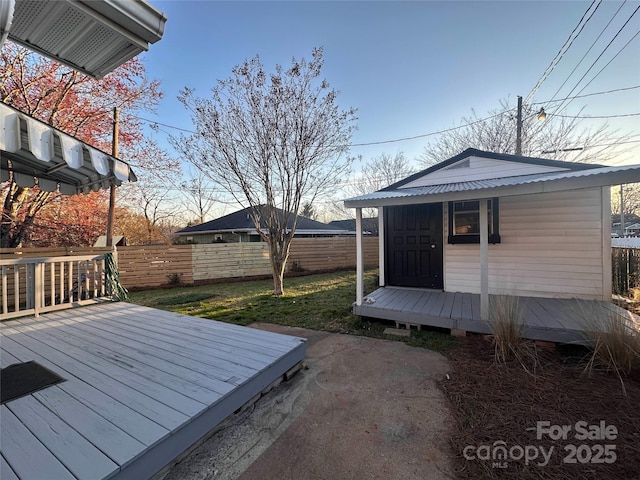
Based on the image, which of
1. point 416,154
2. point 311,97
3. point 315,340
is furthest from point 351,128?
point 416,154

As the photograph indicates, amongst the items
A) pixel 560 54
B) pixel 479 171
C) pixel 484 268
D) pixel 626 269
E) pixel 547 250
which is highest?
pixel 560 54

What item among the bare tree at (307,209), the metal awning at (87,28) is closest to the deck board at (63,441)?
the metal awning at (87,28)

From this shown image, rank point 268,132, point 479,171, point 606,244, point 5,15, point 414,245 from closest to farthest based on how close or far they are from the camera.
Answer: point 5,15 → point 606,244 → point 479,171 → point 414,245 → point 268,132

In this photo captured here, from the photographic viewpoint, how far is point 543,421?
2.02 meters

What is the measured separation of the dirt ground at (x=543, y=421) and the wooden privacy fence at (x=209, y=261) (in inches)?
334

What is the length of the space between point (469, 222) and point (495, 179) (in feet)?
3.01

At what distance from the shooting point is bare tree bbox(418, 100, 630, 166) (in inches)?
451

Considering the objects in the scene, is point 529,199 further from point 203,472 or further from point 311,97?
point 203,472

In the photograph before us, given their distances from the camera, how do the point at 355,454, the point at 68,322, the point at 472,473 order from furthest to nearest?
the point at 68,322 < the point at 355,454 < the point at 472,473

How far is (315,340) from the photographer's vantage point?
12.8 ft

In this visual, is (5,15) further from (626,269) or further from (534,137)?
(534,137)

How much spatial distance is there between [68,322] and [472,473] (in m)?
4.68

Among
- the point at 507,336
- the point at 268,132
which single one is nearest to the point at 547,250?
the point at 507,336

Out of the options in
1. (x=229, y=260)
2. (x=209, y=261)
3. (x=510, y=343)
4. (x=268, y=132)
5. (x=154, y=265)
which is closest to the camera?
(x=510, y=343)
